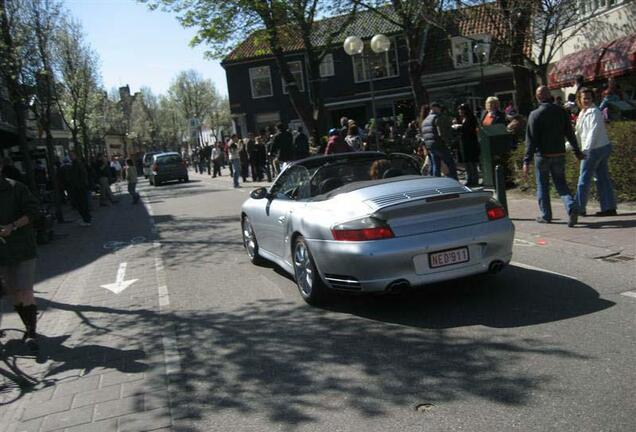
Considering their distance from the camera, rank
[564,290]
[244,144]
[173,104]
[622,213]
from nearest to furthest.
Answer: [564,290], [622,213], [244,144], [173,104]

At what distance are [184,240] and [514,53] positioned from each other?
8.38 m

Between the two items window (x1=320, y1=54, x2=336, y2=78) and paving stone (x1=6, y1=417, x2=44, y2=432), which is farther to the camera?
window (x1=320, y1=54, x2=336, y2=78)

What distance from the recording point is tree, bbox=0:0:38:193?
1570cm

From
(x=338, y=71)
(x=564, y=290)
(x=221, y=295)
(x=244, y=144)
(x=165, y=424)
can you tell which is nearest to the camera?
(x=165, y=424)

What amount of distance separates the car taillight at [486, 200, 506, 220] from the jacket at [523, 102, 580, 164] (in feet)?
11.3

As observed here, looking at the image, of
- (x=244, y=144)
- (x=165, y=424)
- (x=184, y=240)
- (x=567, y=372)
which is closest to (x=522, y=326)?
(x=567, y=372)

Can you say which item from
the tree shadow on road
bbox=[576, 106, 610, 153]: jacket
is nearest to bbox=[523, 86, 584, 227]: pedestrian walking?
bbox=[576, 106, 610, 153]: jacket

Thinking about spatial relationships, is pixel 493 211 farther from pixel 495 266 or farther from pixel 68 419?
pixel 68 419

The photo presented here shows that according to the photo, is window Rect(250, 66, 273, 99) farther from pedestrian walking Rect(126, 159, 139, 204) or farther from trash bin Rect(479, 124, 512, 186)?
trash bin Rect(479, 124, 512, 186)

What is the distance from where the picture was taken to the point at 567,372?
4.03 metres

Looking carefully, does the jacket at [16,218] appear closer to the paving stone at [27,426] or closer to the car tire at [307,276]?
the paving stone at [27,426]

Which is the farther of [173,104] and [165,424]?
[173,104]

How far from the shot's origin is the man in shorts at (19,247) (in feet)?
19.6

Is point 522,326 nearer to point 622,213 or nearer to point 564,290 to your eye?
point 564,290
